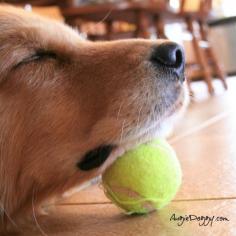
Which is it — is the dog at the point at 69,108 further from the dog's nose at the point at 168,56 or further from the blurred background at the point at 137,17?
the blurred background at the point at 137,17

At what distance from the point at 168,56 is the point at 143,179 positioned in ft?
1.02

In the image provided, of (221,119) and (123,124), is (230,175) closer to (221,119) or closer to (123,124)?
(123,124)

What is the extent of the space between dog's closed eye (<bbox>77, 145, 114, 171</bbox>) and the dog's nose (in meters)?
0.25

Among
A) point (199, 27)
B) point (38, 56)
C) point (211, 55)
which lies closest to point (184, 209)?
point (38, 56)

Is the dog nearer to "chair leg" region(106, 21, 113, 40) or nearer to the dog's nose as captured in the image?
the dog's nose

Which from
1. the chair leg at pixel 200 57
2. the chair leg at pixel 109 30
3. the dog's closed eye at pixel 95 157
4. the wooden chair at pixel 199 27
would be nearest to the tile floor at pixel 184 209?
the dog's closed eye at pixel 95 157

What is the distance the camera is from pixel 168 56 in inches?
45.7

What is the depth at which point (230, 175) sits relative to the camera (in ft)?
4.64

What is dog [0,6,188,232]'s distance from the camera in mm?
1152

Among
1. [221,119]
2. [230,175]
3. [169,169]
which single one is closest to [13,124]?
[169,169]

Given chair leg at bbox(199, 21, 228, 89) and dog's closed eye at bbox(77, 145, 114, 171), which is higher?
dog's closed eye at bbox(77, 145, 114, 171)

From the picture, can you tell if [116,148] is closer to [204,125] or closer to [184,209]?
[184,209]

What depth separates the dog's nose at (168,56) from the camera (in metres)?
1.16

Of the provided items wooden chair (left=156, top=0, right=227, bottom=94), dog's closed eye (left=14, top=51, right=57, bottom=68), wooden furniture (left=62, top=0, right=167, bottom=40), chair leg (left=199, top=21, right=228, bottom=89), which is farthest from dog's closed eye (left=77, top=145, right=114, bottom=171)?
chair leg (left=199, top=21, right=228, bottom=89)
